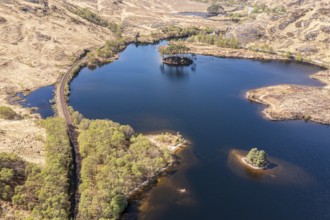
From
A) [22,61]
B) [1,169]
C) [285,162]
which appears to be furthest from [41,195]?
[22,61]

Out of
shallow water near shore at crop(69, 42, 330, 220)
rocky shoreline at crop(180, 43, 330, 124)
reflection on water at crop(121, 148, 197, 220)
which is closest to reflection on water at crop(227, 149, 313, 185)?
shallow water near shore at crop(69, 42, 330, 220)

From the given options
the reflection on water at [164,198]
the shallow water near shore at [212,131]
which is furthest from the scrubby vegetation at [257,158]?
the reflection on water at [164,198]

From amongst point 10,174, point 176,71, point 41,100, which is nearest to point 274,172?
point 10,174

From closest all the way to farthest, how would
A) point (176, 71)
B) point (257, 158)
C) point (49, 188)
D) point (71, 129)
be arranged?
point (49, 188)
point (257, 158)
point (71, 129)
point (176, 71)

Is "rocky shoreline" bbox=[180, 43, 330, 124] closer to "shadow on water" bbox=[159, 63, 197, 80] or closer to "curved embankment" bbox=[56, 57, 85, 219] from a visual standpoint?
"shadow on water" bbox=[159, 63, 197, 80]

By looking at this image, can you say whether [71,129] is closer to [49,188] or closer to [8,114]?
[8,114]

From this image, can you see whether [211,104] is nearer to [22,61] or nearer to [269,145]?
[269,145]

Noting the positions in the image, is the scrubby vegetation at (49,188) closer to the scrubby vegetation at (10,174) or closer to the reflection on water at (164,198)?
the scrubby vegetation at (10,174)
